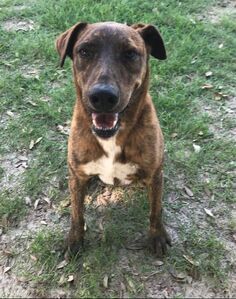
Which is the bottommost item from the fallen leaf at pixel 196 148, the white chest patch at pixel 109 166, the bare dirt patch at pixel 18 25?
the fallen leaf at pixel 196 148

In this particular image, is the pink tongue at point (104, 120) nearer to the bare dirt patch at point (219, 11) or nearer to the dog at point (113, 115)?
the dog at point (113, 115)

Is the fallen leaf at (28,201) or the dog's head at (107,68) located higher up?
the dog's head at (107,68)

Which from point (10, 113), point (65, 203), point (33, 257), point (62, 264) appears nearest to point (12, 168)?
point (65, 203)

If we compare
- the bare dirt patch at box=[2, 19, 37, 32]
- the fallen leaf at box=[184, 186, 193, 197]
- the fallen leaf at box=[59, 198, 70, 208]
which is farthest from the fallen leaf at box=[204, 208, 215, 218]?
the bare dirt patch at box=[2, 19, 37, 32]

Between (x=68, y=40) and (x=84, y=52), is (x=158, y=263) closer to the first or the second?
(x=84, y=52)

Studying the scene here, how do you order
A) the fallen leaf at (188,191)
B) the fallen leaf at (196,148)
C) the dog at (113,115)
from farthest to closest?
the fallen leaf at (196,148)
the fallen leaf at (188,191)
the dog at (113,115)

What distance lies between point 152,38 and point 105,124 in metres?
0.78

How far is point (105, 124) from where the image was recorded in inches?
114

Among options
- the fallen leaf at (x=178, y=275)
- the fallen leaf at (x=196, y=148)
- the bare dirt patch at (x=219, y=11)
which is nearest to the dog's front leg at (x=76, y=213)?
the fallen leaf at (x=178, y=275)

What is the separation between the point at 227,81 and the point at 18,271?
3.19 meters

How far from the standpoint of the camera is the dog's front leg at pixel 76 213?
3334mm

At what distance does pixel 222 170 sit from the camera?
423 centimetres

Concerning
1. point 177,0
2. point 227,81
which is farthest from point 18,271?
point 177,0

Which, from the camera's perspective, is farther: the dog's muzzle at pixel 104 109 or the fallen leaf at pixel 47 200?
the fallen leaf at pixel 47 200
